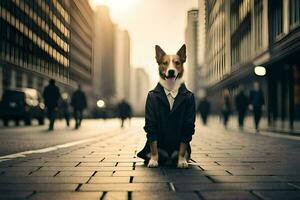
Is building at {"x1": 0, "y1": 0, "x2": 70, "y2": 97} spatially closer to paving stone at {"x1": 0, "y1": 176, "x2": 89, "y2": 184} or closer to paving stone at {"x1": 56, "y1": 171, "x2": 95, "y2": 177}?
paving stone at {"x1": 56, "y1": 171, "x2": 95, "y2": 177}

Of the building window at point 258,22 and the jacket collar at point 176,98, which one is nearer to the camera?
the jacket collar at point 176,98

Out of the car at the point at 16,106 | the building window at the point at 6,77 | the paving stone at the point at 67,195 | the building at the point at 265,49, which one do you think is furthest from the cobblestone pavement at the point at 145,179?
the building window at the point at 6,77

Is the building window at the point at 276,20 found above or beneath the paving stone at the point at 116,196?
above

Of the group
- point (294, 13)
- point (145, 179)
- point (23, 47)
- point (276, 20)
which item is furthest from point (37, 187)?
point (23, 47)

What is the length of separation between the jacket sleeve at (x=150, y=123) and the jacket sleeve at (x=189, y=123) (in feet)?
1.16

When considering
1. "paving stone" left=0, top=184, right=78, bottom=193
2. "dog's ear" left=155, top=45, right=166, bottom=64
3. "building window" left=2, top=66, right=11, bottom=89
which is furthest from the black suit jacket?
"building window" left=2, top=66, right=11, bottom=89

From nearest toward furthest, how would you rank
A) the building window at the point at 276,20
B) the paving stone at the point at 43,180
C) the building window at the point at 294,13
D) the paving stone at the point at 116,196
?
the paving stone at the point at 116,196
the paving stone at the point at 43,180
the building window at the point at 294,13
the building window at the point at 276,20

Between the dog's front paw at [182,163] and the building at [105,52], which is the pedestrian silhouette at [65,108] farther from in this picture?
the building at [105,52]

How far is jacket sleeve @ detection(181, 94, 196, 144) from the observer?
5.39 metres

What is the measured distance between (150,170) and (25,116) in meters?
16.7

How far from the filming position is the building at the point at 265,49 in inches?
848

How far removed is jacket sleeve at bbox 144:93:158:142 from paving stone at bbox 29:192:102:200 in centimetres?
184

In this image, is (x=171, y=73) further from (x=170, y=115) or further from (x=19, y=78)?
(x=19, y=78)

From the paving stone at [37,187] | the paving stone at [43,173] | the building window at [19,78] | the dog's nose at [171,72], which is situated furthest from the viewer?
the building window at [19,78]
